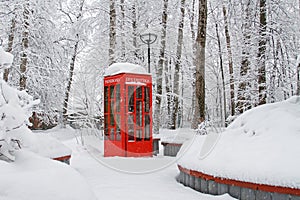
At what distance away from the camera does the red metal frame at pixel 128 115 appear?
783 centimetres

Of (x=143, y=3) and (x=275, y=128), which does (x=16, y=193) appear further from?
(x=143, y=3)

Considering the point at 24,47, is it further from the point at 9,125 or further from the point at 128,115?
the point at 9,125

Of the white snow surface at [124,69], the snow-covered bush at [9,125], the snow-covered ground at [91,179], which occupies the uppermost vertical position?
the white snow surface at [124,69]

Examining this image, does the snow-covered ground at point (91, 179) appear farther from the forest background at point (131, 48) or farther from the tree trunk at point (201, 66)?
the forest background at point (131, 48)

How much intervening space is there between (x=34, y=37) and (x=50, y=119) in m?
4.07

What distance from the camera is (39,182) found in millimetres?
2156

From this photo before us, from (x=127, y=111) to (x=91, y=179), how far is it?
279cm

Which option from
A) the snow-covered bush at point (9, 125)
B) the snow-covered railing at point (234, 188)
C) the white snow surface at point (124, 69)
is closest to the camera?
the snow-covered bush at point (9, 125)

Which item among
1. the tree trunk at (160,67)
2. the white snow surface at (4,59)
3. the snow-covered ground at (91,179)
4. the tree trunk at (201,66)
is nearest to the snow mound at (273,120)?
the snow-covered ground at (91,179)

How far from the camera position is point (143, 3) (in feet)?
47.3

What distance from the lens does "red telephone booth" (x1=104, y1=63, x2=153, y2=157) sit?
783cm

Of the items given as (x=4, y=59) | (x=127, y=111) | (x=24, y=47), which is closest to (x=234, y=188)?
(x=4, y=59)

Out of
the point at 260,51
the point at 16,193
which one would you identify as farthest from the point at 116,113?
the point at 16,193

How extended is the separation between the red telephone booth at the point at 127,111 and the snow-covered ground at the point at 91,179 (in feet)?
1.91
